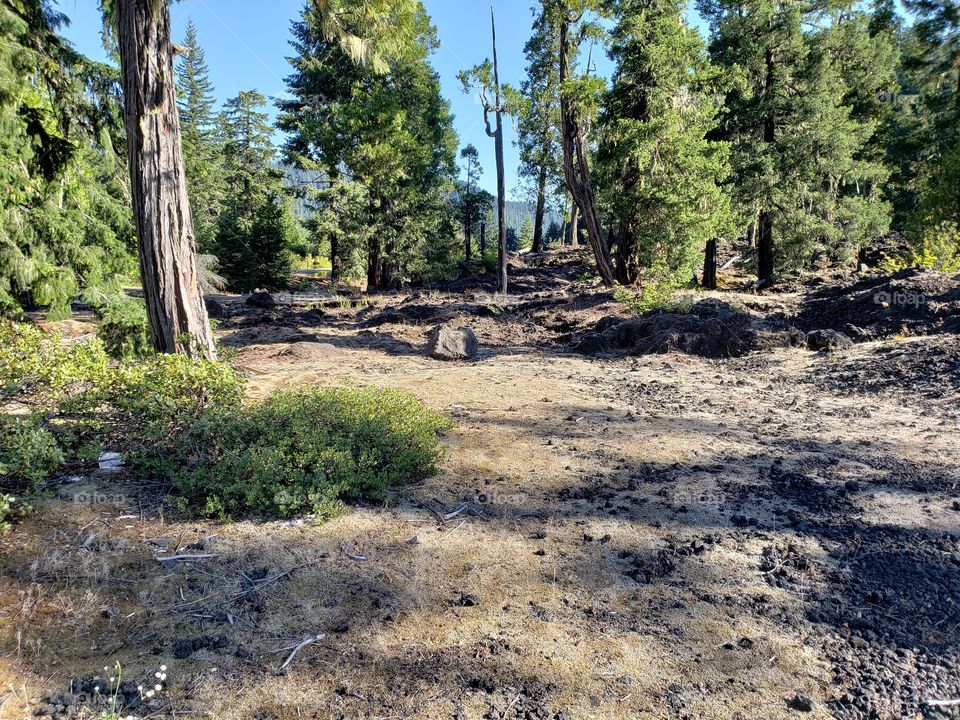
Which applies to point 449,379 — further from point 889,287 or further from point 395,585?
point 889,287

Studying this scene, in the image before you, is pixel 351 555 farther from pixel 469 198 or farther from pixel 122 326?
pixel 469 198

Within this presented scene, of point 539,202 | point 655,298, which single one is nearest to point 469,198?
point 539,202

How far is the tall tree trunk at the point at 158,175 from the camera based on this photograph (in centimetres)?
567

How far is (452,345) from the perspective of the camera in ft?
31.3

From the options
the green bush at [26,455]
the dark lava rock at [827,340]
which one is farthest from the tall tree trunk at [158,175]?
the dark lava rock at [827,340]

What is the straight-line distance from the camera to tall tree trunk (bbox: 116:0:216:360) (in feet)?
18.6

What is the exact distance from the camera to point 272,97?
22.6 meters

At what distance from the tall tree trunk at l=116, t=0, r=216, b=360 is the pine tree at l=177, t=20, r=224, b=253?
22218mm

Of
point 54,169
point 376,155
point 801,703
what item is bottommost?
point 801,703

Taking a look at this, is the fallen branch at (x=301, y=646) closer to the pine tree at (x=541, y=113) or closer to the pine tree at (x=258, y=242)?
the pine tree at (x=541, y=113)

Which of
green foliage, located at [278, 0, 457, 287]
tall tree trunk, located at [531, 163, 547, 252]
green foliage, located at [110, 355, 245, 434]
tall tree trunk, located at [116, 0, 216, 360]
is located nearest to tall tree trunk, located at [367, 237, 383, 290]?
green foliage, located at [278, 0, 457, 287]

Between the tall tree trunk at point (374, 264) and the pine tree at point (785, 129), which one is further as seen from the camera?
the tall tree trunk at point (374, 264)

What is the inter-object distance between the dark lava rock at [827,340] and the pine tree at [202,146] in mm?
24844

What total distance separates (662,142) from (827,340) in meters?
8.00
